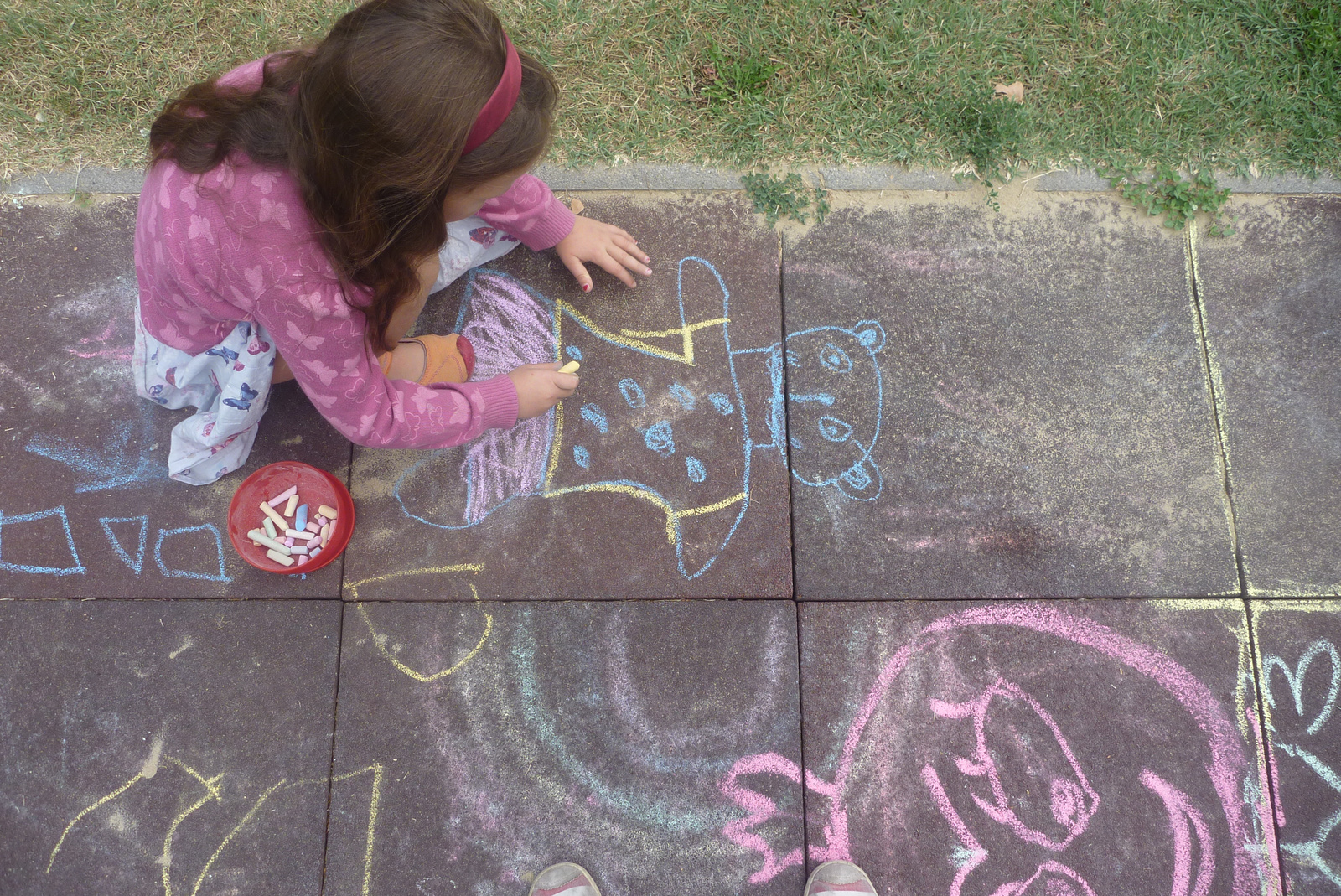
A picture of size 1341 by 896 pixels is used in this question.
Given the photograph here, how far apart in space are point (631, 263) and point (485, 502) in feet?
2.84

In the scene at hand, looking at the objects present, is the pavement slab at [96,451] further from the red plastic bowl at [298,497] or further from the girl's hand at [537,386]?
the girl's hand at [537,386]

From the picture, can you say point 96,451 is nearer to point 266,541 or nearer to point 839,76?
point 266,541

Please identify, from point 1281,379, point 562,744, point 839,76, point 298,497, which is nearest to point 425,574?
point 298,497

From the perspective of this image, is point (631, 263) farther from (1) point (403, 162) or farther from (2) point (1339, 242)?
(2) point (1339, 242)

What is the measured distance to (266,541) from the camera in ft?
7.14

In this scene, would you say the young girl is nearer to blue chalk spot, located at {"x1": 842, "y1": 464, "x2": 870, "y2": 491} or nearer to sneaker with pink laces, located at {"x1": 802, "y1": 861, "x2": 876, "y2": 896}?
blue chalk spot, located at {"x1": 842, "y1": 464, "x2": 870, "y2": 491}

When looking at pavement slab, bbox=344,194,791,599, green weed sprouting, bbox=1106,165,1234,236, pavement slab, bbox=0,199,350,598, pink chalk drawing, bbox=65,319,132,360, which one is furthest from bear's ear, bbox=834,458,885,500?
pink chalk drawing, bbox=65,319,132,360

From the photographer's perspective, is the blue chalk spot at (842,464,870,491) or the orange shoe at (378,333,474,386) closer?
the orange shoe at (378,333,474,386)

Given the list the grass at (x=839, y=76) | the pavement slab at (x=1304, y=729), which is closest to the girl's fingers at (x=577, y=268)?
the grass at (x=839, y=76)

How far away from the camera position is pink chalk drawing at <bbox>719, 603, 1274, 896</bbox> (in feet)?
7.06

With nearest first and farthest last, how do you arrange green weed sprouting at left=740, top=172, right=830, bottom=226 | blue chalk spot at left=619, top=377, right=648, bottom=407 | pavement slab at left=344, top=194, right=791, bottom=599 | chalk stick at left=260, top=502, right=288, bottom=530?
chalk stick at left=260, top=502, right=288, bottom=530
pavement slab at left=344, top=194, right=791, bottom=599
blue chalk spot at left=619, top=377, right=648, bottom=407
green weed sprouting at left=740, top=172, right=830, bottom=226

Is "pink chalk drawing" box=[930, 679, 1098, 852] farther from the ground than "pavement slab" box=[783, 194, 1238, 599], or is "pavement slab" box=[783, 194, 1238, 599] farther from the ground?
"pavement slab" box=[783, 194, 1238, 599]

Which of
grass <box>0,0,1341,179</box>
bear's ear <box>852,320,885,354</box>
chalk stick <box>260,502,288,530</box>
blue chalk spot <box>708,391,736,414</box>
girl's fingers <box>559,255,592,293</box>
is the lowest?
chalk stick <box>260,502,288,530</box>

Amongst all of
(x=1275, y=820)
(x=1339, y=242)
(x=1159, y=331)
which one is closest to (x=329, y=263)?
(x=1159, y=331)
